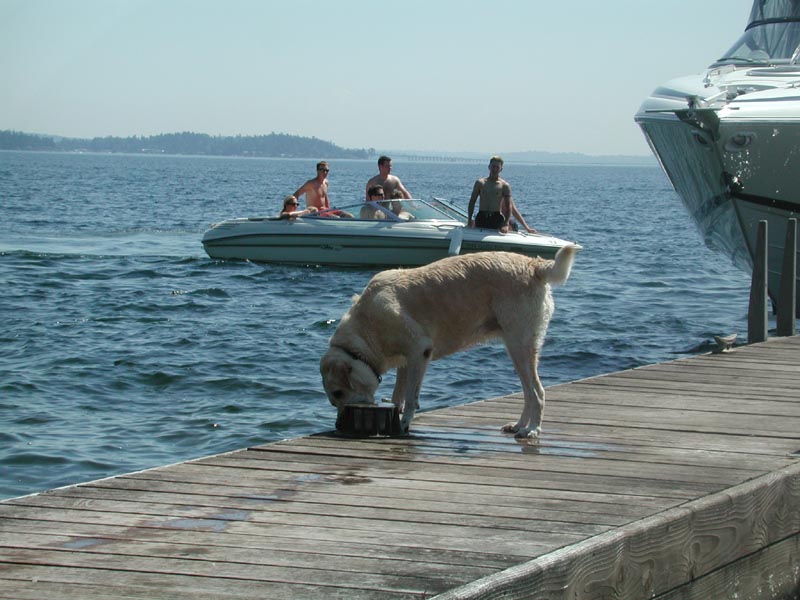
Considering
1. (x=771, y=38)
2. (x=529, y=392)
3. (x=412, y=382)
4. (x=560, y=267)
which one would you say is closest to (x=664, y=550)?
(x=529, y=392)

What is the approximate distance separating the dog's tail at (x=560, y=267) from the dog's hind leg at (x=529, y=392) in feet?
1.36

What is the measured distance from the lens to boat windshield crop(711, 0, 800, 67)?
49.2 ft

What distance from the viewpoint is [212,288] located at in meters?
20.1

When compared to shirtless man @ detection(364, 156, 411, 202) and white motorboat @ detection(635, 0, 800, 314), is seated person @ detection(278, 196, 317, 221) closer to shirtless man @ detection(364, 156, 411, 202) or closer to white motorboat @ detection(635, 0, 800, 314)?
shirtless man @ detection(364, 156, 411, 202)

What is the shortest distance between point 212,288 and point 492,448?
48.1 feet

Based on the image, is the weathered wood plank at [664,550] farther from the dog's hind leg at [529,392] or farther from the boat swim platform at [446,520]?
the dog's hind leg at [529,392]

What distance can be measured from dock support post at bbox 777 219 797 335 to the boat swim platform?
464cm

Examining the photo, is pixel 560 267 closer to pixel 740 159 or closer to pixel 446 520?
pixel 446 520

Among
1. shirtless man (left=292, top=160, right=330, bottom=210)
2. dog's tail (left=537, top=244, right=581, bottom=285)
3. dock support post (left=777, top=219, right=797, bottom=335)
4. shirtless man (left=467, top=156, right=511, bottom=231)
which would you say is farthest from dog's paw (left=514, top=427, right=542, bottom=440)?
shirtless man (left=292, top=160, right=330, bottom=210)

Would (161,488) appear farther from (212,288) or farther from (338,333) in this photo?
(212,288)

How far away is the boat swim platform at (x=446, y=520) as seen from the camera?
12.4ft

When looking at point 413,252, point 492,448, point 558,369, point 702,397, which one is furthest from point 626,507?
point 413,252

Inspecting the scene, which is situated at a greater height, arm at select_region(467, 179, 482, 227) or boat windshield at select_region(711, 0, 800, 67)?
boat windshield at select_region(711, 0, 800, 67)

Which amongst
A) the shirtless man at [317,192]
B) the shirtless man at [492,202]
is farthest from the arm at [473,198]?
the shirtless man at [317,192]
